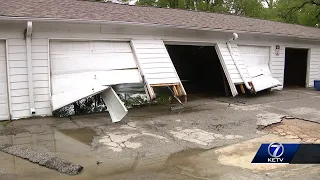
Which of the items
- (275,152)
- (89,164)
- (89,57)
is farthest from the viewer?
(89,57)

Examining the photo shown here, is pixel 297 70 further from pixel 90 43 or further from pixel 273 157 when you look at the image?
pixel 273 157

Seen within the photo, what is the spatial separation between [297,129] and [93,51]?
572cm

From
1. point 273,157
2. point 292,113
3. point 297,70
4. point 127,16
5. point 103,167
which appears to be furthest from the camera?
point 297,70

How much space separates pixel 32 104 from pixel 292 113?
7.17 m

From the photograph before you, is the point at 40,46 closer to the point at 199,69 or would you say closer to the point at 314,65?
the point at 199,69

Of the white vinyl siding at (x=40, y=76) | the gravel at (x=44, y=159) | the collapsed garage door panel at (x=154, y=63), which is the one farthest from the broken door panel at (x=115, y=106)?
the gravel at (x=44, y=159)

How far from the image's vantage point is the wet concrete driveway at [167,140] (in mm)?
4340

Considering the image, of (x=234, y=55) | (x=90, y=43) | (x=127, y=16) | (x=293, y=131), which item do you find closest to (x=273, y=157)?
(x=293, y=131)

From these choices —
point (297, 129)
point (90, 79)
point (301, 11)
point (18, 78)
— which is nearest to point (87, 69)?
point (90, 79)

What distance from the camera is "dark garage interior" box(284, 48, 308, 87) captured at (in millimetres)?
15445

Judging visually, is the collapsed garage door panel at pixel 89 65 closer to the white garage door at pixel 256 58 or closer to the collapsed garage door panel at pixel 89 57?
the collapsed garage door panel at pixel 89 57

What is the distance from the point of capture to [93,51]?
8461 mm

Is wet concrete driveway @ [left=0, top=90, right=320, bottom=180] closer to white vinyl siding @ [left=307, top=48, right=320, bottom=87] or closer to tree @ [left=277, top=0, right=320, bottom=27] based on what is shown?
white vinyl siding @ [left=307, top=48, right=320, bottom=87]

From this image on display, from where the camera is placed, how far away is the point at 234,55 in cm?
1112
